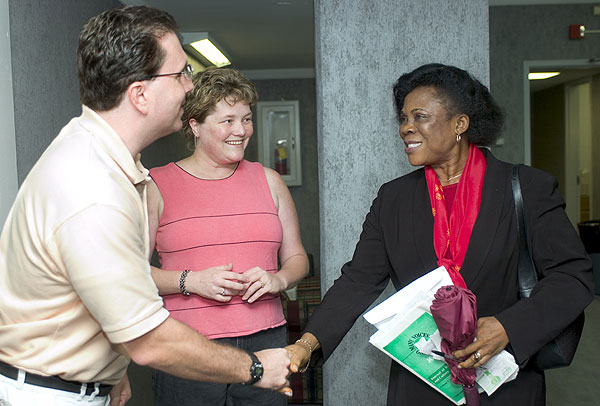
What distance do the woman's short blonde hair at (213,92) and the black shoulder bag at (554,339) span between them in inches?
38.2

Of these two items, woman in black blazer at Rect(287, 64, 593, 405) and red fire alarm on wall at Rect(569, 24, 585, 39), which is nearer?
woman in black blazer at Rect(287, 64, 593, 405)

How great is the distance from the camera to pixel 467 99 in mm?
1878

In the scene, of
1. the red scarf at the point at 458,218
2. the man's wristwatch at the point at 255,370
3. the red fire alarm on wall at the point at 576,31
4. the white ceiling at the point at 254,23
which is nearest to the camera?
the man's wristwatch at the point at 255,370

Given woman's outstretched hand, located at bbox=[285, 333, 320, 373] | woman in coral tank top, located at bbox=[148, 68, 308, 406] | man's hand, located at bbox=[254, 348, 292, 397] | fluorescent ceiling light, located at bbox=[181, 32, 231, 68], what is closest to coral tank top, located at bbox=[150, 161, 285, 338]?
woman in coral tank top, located at bbox=[148, 68, 308, 406]

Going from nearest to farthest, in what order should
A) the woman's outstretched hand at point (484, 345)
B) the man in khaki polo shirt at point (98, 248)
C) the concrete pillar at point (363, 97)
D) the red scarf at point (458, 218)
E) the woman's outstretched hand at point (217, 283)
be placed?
the man in khaki polo shirt at point (98, 248) < the woman's outstretched hand at point (484, 345) < the red scarf at point (458, 218) < the woman's outstretched hand at point (217, 283) < the concrete pillar at point (363, 97)

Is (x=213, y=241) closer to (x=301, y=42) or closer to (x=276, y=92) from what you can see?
(x=301, y=42)

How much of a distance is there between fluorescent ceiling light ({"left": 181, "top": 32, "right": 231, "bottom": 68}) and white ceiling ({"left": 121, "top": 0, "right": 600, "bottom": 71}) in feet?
0.24

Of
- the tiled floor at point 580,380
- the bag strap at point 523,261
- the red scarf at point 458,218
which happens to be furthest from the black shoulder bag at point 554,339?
the tiled floor at point 580,380

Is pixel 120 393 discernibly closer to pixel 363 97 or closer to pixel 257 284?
pixel 257 284

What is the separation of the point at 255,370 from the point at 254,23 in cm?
477

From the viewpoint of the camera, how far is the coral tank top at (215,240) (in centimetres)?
196

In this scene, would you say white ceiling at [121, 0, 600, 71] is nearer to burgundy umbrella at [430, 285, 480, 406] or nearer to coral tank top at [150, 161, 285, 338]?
coral tank top at [150, 161, 285, 338]

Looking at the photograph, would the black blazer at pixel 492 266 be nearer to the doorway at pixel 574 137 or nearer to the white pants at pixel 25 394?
the white pants at pixel 25 394

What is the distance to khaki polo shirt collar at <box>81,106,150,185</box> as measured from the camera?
1.27 m
